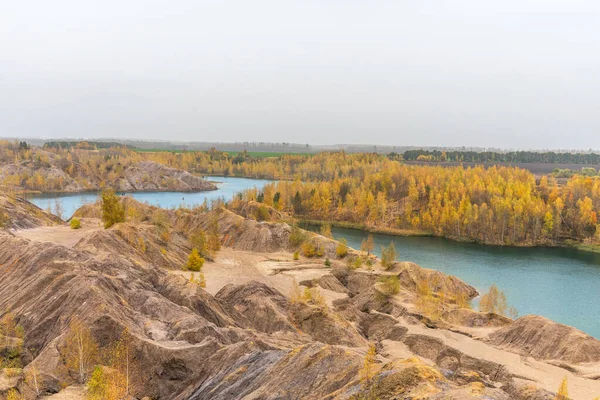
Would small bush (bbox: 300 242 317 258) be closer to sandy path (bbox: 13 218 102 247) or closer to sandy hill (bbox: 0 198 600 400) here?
sandy hill (bbox: 0 198 600 400)

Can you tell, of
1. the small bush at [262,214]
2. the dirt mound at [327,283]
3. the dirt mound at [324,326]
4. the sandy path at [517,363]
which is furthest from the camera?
the small bush at [262,214]

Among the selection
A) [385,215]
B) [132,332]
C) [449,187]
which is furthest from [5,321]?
[449,187]

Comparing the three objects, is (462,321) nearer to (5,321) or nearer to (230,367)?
(230,367)

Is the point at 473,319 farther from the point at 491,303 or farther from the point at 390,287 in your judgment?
the point at 390,287

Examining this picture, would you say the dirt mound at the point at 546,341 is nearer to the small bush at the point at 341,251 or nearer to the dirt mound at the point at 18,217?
the small bush at the point at 341,251

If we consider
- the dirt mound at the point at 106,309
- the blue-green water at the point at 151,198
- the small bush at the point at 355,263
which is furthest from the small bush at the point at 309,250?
the blue-green water at the point at 151,198

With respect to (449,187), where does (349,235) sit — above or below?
below

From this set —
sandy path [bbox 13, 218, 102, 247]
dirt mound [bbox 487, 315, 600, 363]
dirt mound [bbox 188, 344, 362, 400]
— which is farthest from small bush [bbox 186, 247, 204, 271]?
dirt mound [bbox 487, 315, 600, 363]

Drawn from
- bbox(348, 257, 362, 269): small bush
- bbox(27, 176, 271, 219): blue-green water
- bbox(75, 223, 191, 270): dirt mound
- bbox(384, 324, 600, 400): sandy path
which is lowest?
bbox(27, 176, 271, 219): blue-green water
